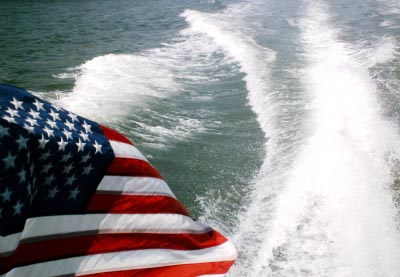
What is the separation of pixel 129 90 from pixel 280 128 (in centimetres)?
345

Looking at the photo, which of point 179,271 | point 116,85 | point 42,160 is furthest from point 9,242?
point 116,85

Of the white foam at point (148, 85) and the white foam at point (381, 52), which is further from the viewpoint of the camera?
the white foam at point (381, 52)

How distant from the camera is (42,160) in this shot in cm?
221

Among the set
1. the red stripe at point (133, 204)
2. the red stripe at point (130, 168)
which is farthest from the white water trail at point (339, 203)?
the red stripe at point (130, 168)

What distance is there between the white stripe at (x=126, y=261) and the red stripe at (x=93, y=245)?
27 mm

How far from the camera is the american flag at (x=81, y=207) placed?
81.5 inches

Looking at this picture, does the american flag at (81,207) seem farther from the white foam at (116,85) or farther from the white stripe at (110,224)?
the white foam at (116,85)

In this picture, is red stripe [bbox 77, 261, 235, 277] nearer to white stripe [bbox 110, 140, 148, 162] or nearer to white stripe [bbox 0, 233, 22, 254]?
white stripe [bbox 0, 233, 22, 254]

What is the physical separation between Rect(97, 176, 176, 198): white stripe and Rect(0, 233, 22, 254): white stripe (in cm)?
55

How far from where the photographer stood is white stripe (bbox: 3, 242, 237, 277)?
2209mm

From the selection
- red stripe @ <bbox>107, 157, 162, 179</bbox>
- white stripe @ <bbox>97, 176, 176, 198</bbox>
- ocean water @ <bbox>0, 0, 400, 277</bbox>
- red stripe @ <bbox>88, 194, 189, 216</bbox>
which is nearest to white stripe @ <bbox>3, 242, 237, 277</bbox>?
red stripe @ <bbox>88, 194, 189, 216</bbox>

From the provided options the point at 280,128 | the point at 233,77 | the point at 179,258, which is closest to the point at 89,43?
the point at 233,77

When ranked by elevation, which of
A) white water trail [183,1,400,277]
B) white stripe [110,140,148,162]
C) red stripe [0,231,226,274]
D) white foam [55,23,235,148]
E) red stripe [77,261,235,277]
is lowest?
white water trail [183,1,400,277]

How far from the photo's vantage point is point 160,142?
21.6 ft
